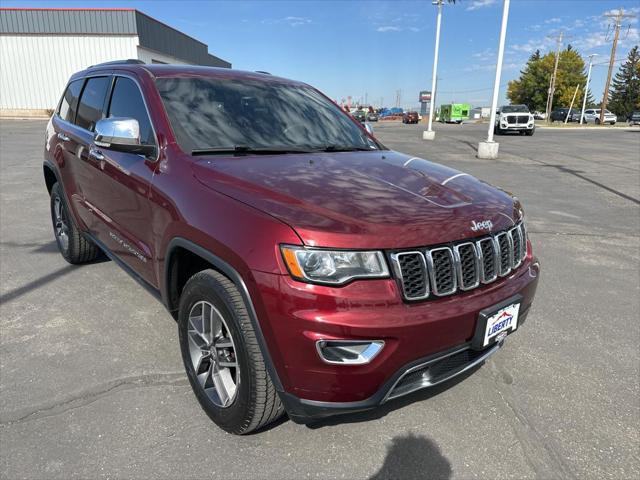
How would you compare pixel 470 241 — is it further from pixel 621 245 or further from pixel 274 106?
pixel 621 245

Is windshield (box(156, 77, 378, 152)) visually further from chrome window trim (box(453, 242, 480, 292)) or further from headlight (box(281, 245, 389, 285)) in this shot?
chrome window trim (box(453, 242, 480, 292))

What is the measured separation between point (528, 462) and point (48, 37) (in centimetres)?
3927

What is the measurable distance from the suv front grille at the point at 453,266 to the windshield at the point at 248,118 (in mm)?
1284

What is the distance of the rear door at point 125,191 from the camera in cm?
286

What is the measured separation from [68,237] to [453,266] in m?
4.00

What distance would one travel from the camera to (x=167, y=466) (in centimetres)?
220

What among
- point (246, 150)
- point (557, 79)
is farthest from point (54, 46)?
point (557, 79)

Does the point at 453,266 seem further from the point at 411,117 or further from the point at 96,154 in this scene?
the point at 411,117

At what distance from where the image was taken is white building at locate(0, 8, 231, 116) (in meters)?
31.7

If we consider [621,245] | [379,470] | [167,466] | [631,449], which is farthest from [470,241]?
[621,245]

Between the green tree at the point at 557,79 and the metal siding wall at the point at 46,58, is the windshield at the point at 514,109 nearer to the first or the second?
the metal siding wall at the point at 46,58

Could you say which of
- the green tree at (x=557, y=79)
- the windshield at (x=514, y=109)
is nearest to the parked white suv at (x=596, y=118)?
the green tree at (x=557, y=79)

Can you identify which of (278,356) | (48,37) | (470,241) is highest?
(48,37)

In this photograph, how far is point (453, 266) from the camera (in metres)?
2.09
